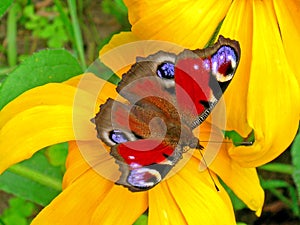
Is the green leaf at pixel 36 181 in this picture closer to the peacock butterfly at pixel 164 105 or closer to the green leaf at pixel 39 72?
the green leaf at pixel 39 72

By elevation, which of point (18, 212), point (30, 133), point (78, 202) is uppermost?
point (30, 133)

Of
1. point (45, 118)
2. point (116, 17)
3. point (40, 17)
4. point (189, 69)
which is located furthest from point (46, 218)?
point (40, 17)

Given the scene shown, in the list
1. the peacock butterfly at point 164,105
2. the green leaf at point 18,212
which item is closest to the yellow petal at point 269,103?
the peacock butterfly at point 164,105

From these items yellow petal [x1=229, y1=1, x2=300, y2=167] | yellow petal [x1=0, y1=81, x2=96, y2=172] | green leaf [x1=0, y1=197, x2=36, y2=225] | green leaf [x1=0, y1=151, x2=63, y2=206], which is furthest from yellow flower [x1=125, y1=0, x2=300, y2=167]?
green leaf [x1=0, y1=197, x2=36, y2=225]

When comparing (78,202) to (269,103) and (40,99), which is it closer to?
(40,99)

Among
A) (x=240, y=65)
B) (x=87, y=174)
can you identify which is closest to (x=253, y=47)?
(x=240, y=65)

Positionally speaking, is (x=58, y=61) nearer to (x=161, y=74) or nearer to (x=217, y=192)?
(x=161, y=74)

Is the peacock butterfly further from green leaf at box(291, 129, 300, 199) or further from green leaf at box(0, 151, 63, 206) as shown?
green leaf at box(0, 151, 63, 206)
